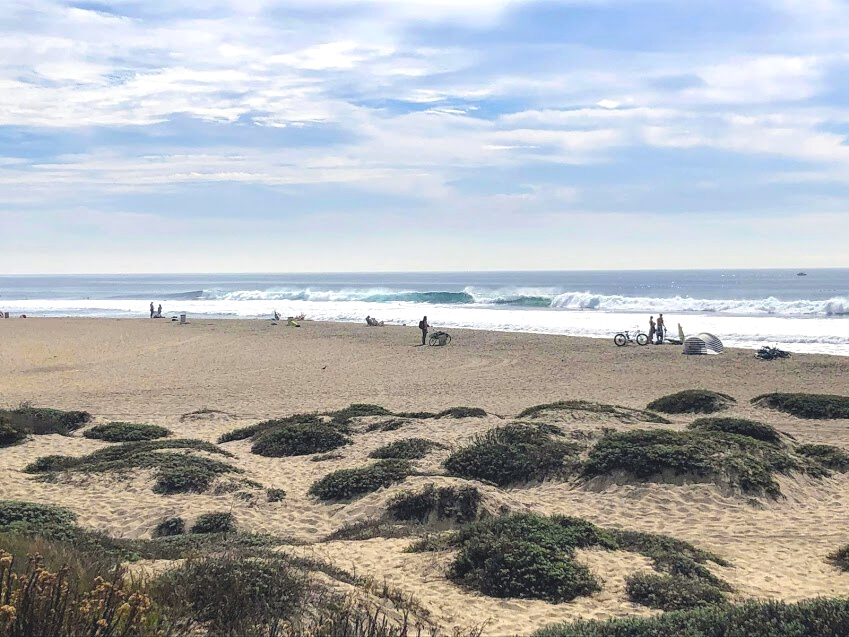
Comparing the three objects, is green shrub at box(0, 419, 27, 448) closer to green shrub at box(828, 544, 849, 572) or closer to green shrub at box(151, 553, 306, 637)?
green shrub at box(151, 553, 306, 637)

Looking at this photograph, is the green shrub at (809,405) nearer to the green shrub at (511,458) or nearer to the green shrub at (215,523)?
the green shrub at (511,458)

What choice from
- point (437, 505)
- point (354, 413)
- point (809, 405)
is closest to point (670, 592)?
point (437, 505)

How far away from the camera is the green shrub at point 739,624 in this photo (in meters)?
4.91

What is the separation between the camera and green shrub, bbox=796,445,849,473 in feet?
42.0

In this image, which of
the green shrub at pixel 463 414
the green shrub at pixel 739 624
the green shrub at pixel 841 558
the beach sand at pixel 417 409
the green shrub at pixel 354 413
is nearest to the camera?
the green shrub at pixel 739 624

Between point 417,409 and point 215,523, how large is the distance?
36.3 ft

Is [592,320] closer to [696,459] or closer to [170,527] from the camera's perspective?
[696,459]

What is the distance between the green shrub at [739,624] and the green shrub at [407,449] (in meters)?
7.47

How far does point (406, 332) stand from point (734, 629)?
39171 mm

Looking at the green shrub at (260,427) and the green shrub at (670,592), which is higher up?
the green shrub at (670,592)

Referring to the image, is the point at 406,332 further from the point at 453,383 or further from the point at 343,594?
the point at 343,594

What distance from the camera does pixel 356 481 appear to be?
1114 cm

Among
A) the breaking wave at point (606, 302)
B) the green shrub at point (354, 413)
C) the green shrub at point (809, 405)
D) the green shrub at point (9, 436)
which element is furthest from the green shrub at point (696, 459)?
the breaking wave at point (606, 302)

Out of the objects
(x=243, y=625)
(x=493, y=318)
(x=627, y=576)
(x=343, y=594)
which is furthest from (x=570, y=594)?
(x=493, y=318)
